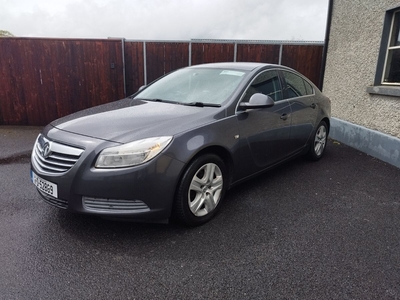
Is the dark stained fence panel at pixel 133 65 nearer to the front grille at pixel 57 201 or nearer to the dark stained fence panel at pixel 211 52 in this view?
the dark stained fence panel at pixel 211 52

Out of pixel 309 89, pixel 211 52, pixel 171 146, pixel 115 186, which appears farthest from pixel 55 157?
pixel 211 52

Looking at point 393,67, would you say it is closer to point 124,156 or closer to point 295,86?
point 295,86

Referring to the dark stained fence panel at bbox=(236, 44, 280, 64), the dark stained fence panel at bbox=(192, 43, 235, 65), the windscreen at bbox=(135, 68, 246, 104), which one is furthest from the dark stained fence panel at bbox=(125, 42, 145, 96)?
the windscreen at bbox=(135, 68, 246, 104)

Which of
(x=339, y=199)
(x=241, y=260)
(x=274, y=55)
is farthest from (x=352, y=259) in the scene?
(x=274, y=55)

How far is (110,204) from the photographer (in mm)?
2648

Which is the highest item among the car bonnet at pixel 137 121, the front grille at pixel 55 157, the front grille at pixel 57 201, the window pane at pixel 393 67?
the window pane at pixel 393 67

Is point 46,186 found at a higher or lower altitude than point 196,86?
lower

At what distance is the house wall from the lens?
17.6 ft

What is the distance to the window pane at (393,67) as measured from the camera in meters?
5.41

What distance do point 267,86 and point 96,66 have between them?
5267mm

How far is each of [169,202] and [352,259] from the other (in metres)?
1.57

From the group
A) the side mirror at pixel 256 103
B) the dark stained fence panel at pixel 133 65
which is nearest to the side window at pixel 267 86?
the side mirror at pixel 256 103

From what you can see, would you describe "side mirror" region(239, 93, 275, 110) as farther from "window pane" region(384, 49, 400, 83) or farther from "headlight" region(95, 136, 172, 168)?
"window pane" region(384, 49, 400, 83)

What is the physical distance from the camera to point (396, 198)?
3.87m
